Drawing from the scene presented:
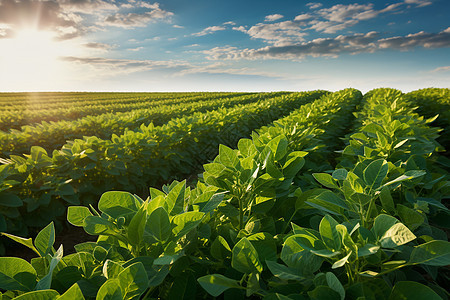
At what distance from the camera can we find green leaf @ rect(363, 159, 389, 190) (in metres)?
1.10

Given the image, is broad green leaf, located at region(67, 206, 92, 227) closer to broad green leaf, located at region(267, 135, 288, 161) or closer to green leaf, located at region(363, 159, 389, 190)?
broad green leaf, located at region(267, 135, 288, 161)

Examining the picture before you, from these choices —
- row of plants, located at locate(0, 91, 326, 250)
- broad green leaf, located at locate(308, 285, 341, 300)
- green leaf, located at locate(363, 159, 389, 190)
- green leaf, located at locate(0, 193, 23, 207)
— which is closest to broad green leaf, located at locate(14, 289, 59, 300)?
broad green leaf, located at locate(308, 285, 341, 300)

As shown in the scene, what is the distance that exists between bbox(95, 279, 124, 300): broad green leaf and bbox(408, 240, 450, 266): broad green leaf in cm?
79

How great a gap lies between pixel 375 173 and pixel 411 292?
455mm

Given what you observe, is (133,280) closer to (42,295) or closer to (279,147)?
(42,295)

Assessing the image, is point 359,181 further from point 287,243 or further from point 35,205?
point 35,205

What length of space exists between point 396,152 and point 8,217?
4348mm

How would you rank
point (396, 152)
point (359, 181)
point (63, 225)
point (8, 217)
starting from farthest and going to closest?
point (63, 225)
point (8, 217)
point (396, 152)
point (359, 181)

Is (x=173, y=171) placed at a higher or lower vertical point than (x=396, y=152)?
lower

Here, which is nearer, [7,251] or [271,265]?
[271,265]

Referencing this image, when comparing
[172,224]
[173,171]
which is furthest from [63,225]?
[172,224]

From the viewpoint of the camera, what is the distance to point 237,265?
833 millimetres

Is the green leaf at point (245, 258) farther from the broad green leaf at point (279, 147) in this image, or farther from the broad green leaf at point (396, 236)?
the broad green leaf at point (279, 147)

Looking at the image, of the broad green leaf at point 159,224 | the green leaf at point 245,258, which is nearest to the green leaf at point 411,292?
the green leaf at point 245,258
